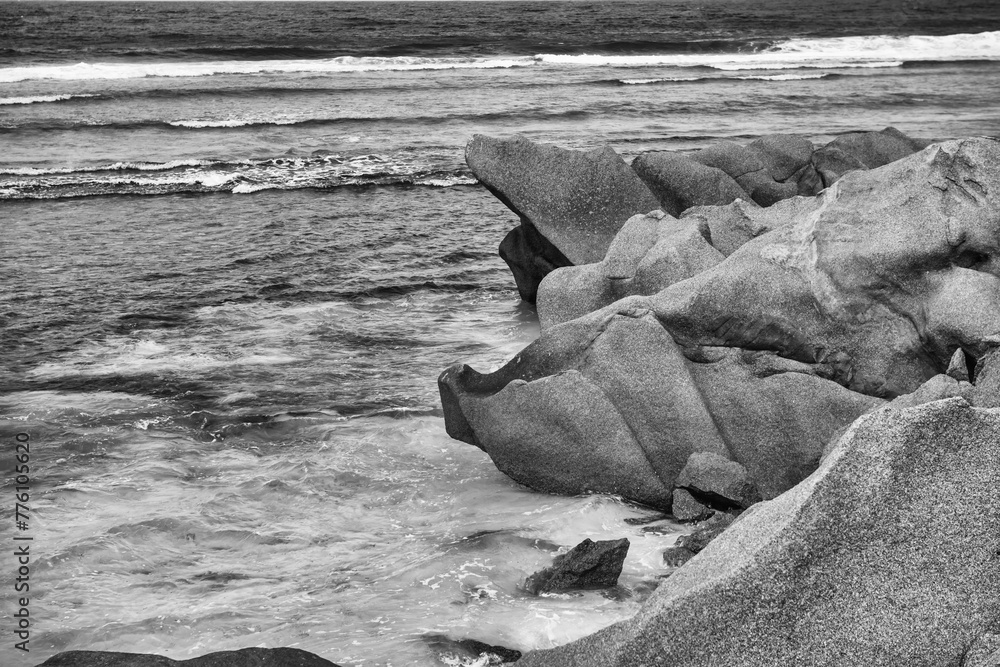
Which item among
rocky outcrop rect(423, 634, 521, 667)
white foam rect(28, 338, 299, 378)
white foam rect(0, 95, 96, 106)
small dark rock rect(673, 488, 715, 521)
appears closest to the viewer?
rocky outcrop rect(423, 634, 521, 667)

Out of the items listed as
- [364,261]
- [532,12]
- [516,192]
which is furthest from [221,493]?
[532,12]

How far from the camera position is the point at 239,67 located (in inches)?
1444

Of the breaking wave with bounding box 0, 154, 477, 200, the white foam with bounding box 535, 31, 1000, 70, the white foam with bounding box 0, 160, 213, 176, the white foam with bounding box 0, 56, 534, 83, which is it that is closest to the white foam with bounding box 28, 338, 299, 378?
the breaking wave with bounding box 0, 154, 477, 200

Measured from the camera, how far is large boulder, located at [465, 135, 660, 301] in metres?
11.4

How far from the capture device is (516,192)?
11570 millimetres

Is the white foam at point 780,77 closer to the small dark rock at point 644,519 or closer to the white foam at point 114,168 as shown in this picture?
the white foam at point 114,168

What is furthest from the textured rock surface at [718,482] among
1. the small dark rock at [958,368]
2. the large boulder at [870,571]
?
the large boulder at [870,571]

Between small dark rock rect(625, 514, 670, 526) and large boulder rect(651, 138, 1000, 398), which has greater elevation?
large boulder rect(651, 138, 1000, 398)

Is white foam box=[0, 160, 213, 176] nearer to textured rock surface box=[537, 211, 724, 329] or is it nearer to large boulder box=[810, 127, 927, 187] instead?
large boulder box=[810, 127, 927, 187]

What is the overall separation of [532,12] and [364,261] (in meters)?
71.0

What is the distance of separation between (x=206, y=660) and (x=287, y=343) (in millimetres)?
6455

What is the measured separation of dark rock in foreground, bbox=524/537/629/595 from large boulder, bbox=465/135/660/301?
5.76m

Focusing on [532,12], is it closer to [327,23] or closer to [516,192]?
[327,23]

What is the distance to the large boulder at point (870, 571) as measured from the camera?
12.3 feet
